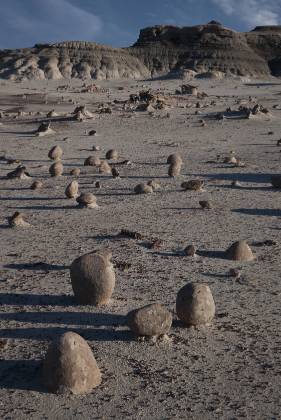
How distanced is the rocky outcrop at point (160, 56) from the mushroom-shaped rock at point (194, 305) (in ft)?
159

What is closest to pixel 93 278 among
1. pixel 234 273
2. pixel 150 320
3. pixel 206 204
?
pixel 150 320

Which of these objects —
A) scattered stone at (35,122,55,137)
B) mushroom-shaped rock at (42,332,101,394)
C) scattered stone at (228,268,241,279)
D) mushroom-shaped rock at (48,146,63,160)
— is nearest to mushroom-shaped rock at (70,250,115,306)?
mushroom-shaped rock at (42,332,101,394)

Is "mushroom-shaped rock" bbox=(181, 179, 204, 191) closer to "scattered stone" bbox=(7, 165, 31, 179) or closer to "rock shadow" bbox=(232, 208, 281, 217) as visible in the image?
"rock shadow" bbox=(232, 208, 281, 217)

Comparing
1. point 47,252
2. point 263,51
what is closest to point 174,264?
point 47,252

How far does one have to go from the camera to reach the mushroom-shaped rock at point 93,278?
4.50 meters

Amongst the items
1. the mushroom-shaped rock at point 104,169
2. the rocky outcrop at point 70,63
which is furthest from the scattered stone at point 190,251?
the rocky outcrop at point 70,63

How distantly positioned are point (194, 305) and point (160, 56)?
6281 cm

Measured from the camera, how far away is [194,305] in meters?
4.13

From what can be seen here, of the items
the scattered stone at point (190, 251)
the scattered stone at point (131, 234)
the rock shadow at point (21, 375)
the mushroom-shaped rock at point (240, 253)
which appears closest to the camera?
the rock shadow at point (21, 375)

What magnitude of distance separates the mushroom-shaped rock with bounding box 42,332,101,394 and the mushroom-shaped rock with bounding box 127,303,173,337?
0.58 m

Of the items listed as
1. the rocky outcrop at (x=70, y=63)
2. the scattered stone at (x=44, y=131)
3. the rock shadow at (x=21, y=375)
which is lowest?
the rock shadow at (x=21, y=375)

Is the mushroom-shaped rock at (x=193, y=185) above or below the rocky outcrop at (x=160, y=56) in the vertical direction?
below

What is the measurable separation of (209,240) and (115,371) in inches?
116

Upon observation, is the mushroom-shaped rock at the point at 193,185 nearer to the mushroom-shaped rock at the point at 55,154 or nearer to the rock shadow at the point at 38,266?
the rock shadow at the point at 38,266
